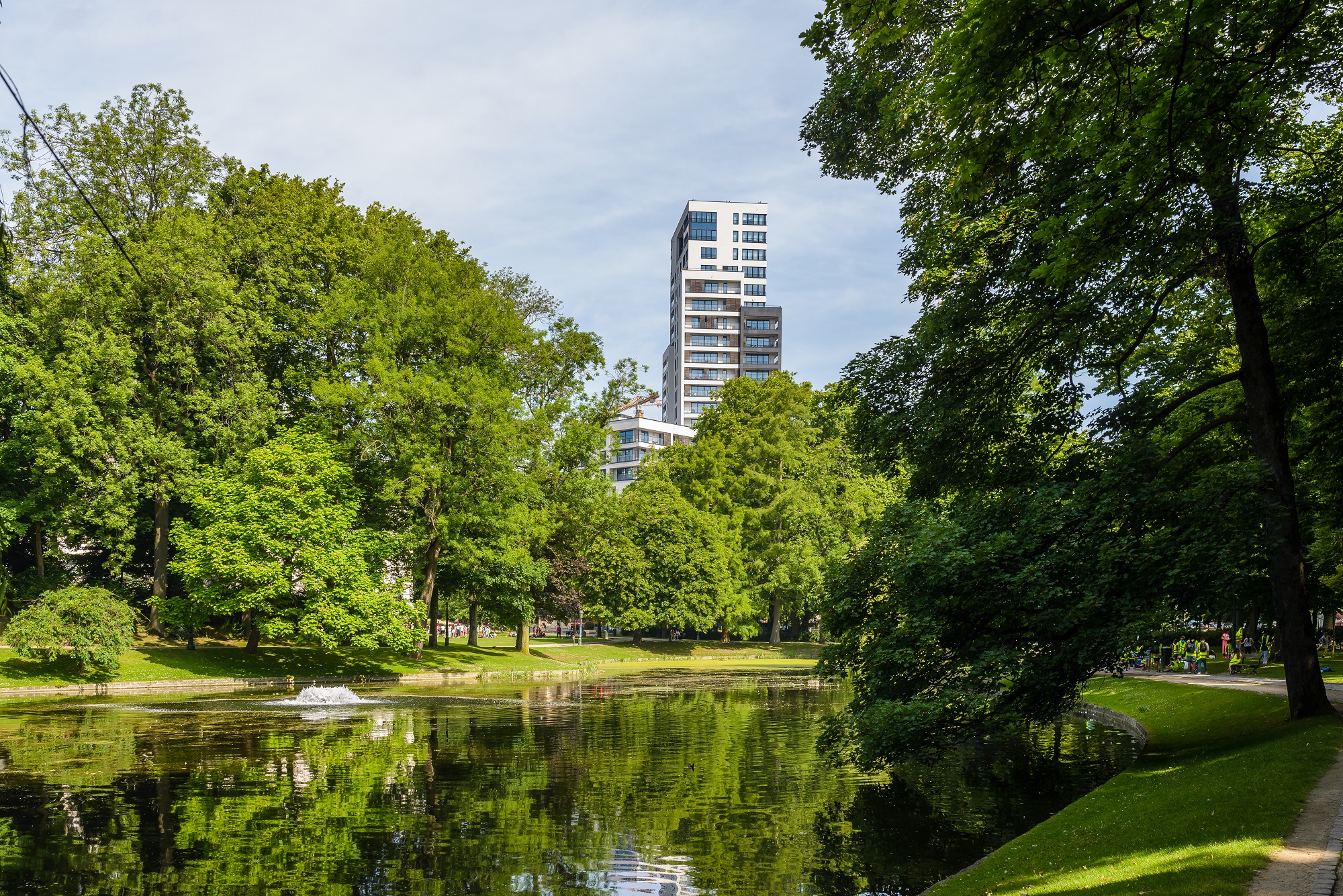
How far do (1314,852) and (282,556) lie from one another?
141 feet

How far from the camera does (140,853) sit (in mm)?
13133

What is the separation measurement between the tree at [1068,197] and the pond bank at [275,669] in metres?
31.8

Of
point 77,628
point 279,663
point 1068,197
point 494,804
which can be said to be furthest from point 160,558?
point 1068,197

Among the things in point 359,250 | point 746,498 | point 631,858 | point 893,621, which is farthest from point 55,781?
point 746,498

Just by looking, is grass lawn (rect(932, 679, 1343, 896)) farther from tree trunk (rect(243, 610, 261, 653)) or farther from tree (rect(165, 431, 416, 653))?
tree trunk (rect(243, 610, 261, 653))

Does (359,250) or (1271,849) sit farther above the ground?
(359,250)

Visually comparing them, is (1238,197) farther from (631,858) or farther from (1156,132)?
(631,858)

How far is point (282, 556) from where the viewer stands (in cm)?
4525

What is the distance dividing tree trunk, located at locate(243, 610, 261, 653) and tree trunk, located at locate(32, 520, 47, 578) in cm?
948

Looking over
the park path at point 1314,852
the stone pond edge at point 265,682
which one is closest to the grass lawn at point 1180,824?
the park path at point 1314,852

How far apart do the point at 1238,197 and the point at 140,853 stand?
21346 millimetres

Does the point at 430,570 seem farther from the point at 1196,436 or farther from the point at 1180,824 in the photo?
the point at 1180,824

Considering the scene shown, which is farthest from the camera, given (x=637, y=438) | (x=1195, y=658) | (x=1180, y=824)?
(x=637, y=438)

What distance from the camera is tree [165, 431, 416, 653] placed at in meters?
44.0
